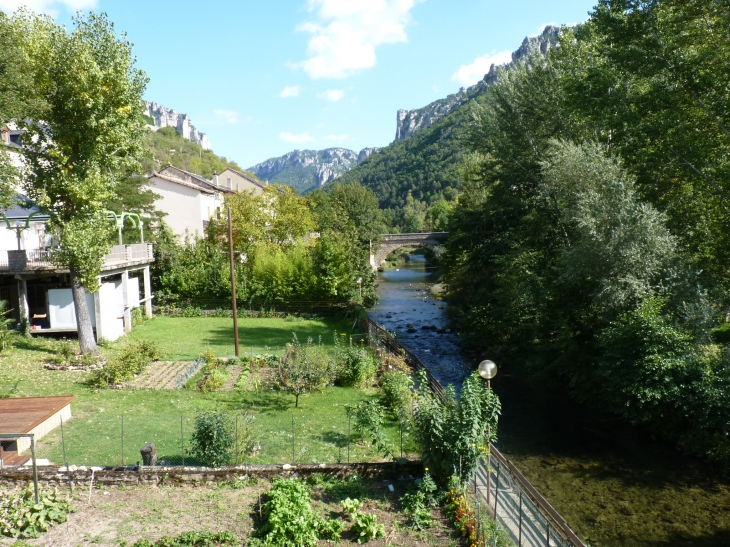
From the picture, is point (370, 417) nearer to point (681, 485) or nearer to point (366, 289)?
point (681, 485)

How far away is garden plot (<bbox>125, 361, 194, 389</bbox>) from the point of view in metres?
18.0

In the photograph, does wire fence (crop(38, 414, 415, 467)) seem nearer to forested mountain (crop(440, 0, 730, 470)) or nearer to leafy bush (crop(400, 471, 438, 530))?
leafy bush (crop(400, 471, 438, 530))

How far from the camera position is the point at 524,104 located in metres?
26.3

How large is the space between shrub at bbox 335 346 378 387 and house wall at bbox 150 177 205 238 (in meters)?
29.3

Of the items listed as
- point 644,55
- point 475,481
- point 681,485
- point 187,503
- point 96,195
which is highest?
point 644,55

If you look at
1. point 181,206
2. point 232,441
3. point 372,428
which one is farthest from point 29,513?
point 181,206

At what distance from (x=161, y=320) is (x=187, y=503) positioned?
25.0 meters

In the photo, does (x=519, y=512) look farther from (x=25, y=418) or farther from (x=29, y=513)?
(x=25, y=418)

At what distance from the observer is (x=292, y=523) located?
8641mm

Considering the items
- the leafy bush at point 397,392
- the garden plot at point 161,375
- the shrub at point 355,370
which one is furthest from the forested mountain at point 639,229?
the garden plot at point 161,375

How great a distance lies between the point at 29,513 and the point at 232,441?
3827 mm

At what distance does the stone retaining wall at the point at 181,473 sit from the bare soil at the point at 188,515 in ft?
0.65

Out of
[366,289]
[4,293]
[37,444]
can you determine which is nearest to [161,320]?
[4,293]

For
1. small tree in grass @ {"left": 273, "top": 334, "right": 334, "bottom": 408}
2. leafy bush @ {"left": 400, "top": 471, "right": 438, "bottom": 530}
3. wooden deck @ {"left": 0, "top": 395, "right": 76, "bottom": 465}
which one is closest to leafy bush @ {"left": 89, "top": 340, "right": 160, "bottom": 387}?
wooden deck @ {"left": 0, "top": 395, "right": 76, "bottom": 465}
